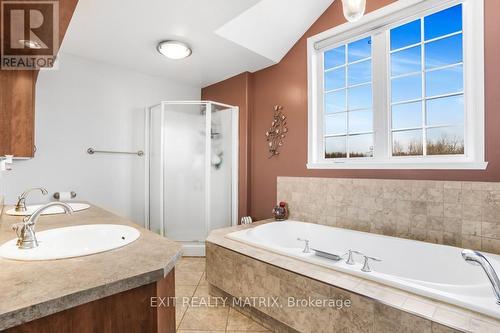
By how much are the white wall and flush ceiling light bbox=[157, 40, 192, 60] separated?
83 centimetres

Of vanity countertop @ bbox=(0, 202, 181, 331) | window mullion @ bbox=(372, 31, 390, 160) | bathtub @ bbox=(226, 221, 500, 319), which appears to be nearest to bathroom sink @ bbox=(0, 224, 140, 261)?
vanity countertop @ bbox=(0, 202, 181, 331)

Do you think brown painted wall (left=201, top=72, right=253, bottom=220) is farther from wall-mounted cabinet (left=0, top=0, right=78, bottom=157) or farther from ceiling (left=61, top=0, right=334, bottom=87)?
wall-mounted cabinet (left=0, top=0, right=78, bottom=157)

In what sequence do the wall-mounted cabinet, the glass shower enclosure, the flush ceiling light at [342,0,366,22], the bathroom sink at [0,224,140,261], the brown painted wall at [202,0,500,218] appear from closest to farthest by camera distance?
the bathroom sink at [0,224,140,261] < the flush ceiling light at [342,0,366,22] < the wall-mounted cabinet < the brown painted wall at [202,0,500,218] < the glass shower enclosure

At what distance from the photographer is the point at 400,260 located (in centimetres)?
202

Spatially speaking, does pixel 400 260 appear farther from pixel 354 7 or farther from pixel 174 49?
pixel 174 49

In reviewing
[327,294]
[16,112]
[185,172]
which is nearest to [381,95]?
[327,294]

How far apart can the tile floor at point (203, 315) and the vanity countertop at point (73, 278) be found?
1119 mm

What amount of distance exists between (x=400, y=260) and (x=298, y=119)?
170 centimetres

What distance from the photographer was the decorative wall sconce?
310cm

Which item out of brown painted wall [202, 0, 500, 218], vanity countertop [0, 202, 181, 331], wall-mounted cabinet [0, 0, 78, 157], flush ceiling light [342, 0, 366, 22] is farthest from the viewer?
brown painted wall [202, 0, 500, 218]

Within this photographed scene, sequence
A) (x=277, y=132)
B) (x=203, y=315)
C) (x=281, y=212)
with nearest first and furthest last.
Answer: (x=203, y=315) < (x=281, y=212) < (x=277, y=132)

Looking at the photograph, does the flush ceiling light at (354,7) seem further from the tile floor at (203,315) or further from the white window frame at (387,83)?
the tile floor at (203,315)

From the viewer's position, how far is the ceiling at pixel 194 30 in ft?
7.17

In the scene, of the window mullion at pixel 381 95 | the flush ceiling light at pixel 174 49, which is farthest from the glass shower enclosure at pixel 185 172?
the window mullion at pixel 381 95
